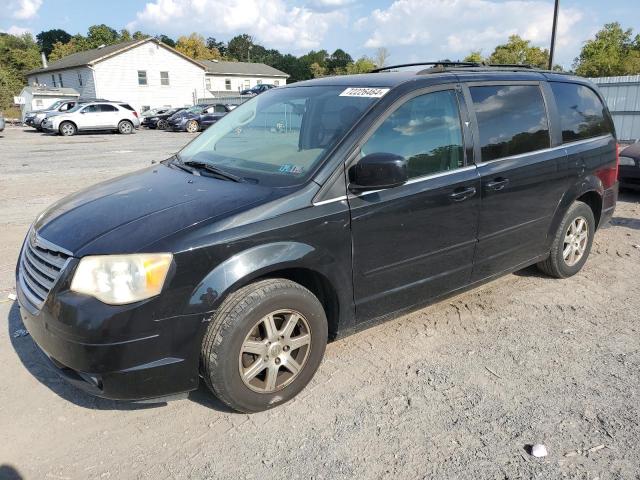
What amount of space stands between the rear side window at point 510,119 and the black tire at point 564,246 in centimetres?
76

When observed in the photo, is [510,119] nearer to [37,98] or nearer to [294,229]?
[294,229]

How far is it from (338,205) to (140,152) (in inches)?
612

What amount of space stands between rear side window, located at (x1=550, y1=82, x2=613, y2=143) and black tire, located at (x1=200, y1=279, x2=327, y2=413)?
299 cm

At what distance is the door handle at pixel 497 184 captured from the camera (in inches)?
150

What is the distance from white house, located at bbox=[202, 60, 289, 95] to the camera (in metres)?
58.5

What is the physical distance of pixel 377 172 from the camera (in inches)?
118

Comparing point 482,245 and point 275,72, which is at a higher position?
point 275,72

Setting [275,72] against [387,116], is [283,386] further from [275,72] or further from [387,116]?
[275,72]

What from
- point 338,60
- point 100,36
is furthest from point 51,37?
point 338,60

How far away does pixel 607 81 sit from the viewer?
1659 centimetres

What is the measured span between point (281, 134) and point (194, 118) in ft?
87.2

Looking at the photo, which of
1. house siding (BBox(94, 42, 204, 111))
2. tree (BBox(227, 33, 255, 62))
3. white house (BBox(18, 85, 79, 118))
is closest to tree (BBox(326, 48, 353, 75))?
tree (BBox(227, 33, 255, 62))

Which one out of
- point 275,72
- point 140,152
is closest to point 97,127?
point 140,152

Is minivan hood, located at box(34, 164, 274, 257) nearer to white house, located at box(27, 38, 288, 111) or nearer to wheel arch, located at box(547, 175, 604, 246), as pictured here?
wheel arch, located at box(547, 175, 604, 246)
